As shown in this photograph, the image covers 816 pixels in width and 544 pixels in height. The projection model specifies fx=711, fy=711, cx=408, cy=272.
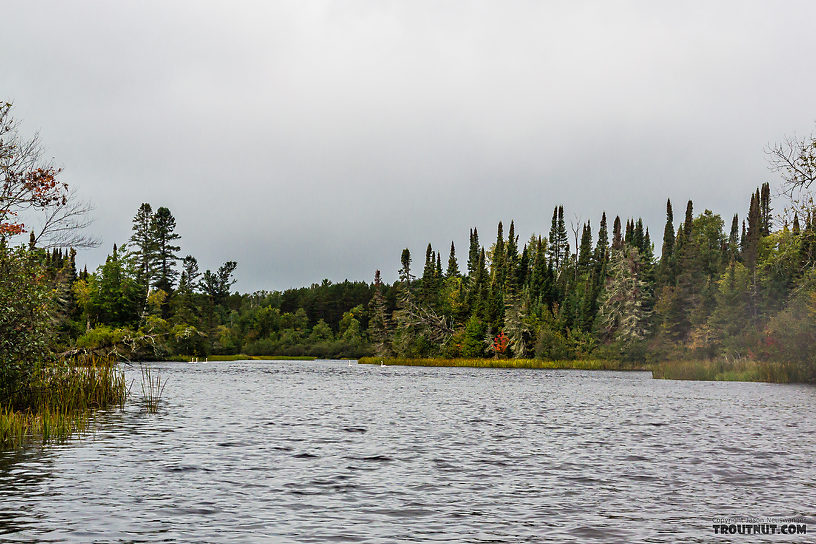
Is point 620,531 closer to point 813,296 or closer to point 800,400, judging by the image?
point 800,400

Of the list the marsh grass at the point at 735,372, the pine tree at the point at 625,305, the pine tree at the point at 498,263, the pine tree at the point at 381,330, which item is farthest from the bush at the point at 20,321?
the pine tree at the point at 498,263

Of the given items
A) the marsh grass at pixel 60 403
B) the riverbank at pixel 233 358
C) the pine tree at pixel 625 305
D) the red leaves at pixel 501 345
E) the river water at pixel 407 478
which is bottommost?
the riverbank at pixel 233 358

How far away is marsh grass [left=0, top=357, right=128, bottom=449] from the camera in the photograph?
2072cm

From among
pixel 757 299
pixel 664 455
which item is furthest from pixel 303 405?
pixel 757 299

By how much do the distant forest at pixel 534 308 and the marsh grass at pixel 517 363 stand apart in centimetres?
268

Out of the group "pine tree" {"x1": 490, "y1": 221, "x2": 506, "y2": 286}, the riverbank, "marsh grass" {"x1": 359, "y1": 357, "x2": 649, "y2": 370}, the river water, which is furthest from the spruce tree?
the river water

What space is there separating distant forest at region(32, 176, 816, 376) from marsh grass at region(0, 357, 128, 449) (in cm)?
3726

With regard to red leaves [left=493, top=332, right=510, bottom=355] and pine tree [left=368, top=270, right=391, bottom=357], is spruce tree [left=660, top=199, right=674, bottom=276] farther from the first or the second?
pine tree [left=368, top=270, right=391, bottom=357]

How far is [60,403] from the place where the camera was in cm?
2488

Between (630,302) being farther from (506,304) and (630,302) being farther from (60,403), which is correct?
(60,403)

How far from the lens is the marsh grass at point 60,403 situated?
20.7 m

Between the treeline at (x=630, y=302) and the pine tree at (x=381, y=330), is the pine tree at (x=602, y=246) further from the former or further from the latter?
the pine tree at (x=381, y=330)

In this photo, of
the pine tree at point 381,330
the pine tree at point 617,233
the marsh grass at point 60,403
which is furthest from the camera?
the pine tree at point 617,233

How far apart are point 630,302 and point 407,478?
99248 mm
